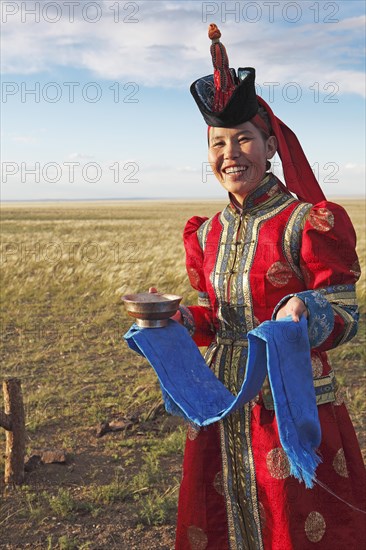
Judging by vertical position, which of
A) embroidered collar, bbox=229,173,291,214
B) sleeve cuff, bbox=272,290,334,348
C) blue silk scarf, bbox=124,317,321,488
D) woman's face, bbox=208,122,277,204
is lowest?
blue silk scarf, bbox=124,317,321,488

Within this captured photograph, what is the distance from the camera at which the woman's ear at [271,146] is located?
8.13 feet

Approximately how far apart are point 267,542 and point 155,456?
2.30 meters

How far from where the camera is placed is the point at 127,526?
3.76 meters

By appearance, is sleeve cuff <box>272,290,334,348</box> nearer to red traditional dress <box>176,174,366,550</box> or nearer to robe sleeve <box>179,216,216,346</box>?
red traditional dress <box>176,174,366,550</box>

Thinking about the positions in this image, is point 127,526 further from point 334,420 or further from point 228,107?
point 228,107

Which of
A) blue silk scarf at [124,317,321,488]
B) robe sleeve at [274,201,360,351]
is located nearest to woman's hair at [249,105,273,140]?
robe sleeve at [274,201,360,351]

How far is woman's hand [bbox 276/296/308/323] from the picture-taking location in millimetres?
2041

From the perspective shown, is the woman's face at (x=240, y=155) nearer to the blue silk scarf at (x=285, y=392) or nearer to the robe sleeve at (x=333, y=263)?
the robe sleeve at (x=333, y=263)

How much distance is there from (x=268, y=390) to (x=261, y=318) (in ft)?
0.93

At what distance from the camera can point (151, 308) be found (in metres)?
2.28

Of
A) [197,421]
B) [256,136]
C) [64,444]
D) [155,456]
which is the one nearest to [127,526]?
[155,456]

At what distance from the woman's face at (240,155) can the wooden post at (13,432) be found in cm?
252

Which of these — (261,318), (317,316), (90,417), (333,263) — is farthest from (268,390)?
(90,417)

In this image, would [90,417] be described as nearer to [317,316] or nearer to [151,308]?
[151,308]
